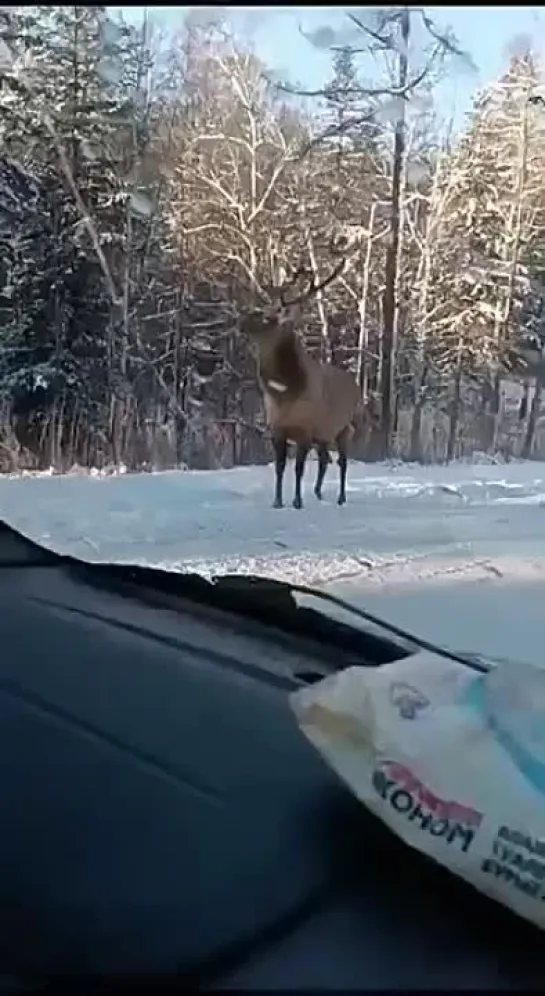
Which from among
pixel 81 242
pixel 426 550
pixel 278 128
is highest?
pixel 278 128

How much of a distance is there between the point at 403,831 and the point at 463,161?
2.72 meters

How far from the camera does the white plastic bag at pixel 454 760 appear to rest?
12.3 inches

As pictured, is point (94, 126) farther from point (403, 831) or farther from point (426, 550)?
point (403, 831)

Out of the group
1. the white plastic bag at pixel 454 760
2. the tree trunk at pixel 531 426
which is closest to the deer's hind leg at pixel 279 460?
the tree trunk at pixel 531 426

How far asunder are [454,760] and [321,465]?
2145 millimetres

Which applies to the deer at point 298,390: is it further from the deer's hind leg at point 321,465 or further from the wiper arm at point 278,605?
the wiper arm at point 278,605

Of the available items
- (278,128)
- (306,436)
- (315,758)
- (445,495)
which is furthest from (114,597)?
(278,128)

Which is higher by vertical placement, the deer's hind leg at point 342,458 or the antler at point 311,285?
the antler at point 311,285

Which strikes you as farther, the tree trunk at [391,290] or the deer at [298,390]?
the tree trunk at [391,290]

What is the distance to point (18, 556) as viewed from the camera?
0.88 m

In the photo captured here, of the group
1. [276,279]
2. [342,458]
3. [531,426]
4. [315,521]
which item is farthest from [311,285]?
[315,521]

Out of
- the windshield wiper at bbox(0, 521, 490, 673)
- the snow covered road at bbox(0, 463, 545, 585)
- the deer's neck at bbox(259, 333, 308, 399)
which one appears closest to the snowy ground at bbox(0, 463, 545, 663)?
the snow covered road at bbox(0, 463, 545, 585)

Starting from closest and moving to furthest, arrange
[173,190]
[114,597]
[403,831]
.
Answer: [403,831] < [114,597] < [173,190]

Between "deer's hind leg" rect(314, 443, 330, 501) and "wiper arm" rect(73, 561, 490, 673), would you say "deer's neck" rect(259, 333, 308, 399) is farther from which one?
"wiper arm" rect(73, 561, 490, 673)
